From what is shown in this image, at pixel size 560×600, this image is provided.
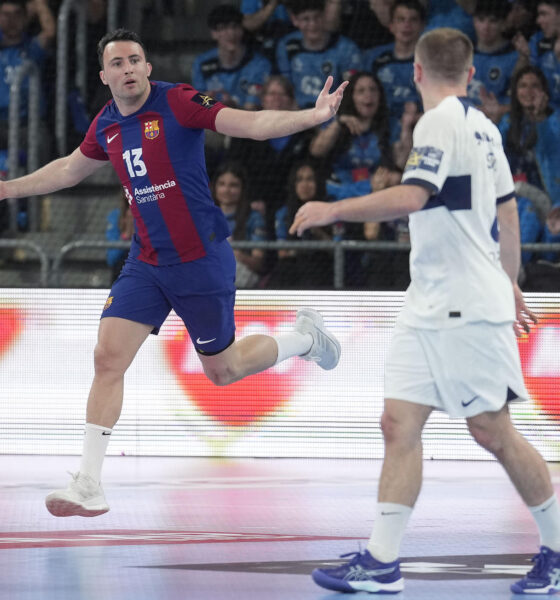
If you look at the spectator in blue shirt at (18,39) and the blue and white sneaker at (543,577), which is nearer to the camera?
the blue and white sneaker at (543,577)

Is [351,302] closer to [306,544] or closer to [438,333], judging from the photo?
[306,544]

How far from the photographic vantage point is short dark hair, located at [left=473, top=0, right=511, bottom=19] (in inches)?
348

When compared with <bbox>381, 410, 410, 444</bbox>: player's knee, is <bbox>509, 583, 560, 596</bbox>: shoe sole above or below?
below

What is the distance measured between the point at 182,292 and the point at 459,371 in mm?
1751

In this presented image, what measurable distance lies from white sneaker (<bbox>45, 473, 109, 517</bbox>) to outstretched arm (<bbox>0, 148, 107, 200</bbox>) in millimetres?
1274

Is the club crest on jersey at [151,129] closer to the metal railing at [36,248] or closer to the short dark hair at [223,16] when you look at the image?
the metal railing at [36,248]

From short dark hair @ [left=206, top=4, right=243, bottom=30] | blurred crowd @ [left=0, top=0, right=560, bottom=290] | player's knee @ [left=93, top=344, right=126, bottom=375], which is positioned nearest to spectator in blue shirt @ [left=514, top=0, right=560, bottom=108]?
blurred crowd @ [left=0, top=0, right=560, bottom=290]

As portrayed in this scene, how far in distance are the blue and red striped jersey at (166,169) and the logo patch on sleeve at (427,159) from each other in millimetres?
1536

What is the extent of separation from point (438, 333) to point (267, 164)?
528 cm

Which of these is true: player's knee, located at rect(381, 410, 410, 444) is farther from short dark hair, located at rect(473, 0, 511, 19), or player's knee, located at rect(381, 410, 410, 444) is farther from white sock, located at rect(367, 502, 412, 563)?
short dark hair, located at rect(473, 0, 511, 19)

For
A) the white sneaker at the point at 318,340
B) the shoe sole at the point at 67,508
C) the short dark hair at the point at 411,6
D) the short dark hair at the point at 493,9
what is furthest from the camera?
the short dark hair at the point at 411,6

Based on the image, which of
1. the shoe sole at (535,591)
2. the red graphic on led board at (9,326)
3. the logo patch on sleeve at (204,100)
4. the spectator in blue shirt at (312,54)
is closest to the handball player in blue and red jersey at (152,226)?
the logo patch on sleeve at (204,100)

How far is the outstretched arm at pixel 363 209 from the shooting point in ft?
10.7

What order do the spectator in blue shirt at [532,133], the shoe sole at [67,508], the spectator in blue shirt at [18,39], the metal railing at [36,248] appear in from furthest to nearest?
the spectator in blue shirt at [18,39]
the spectator in blue shirt at [532,133]
the metal railing at [36,248]
the shoe sole at [67,508]
